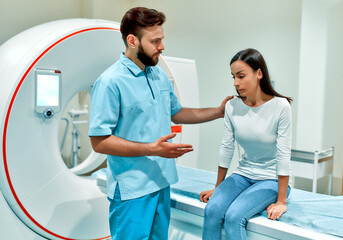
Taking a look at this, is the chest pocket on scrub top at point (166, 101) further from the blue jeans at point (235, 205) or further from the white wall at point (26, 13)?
the white wall at point (26, 13)

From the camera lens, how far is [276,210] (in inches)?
51.1

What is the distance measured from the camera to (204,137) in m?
3.76

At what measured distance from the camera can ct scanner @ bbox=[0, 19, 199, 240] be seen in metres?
1.65

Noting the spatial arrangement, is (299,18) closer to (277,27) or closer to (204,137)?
(277,27)

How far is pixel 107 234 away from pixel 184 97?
3.55 feet

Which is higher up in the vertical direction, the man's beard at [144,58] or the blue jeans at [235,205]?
the man's beard at [144,58]

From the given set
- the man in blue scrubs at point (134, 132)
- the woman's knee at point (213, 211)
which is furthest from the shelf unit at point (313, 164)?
the man in blue scrubs at point (134, 132)

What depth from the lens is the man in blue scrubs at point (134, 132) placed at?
1283mm

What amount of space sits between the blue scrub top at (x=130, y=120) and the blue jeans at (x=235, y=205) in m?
0.22

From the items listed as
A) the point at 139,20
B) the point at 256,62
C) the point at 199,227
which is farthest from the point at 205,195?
the point at 139,20

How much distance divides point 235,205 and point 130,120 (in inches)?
20.4

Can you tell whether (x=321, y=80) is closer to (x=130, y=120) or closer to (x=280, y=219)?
(x=280, y=219)

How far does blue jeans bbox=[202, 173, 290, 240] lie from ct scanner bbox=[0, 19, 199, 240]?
856mm

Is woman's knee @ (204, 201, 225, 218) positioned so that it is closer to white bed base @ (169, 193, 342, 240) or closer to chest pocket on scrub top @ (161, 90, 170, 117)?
white bed base @ (169, 193, 342, 240)
